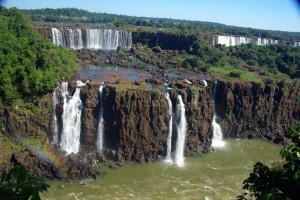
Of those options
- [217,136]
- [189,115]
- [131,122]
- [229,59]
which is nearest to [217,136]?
[217,136]

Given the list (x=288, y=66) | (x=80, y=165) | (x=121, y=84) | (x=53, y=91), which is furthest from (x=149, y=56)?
(x=80, y=165)

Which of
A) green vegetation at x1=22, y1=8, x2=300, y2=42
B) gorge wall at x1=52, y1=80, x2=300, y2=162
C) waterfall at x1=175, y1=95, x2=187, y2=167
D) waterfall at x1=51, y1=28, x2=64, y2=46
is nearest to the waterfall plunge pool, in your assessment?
waterfall at x1=175, y1=95, x2=187, y2=167

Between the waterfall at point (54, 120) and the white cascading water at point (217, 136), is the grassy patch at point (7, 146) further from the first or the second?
the white cascading water at point (217, 136)

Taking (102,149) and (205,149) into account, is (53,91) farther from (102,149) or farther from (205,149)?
(205,149)

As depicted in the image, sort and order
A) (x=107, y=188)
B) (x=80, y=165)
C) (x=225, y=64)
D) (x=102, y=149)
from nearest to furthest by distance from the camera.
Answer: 1. (x=107, y=188)
2. (x=80, y=165)
3. (x=102, y=149)
4. (x=225, y=64)

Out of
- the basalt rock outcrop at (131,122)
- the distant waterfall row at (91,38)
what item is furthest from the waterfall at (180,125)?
the distant waterfall row at (91,38)

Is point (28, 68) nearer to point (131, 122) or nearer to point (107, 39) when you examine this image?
point (131, 122)
